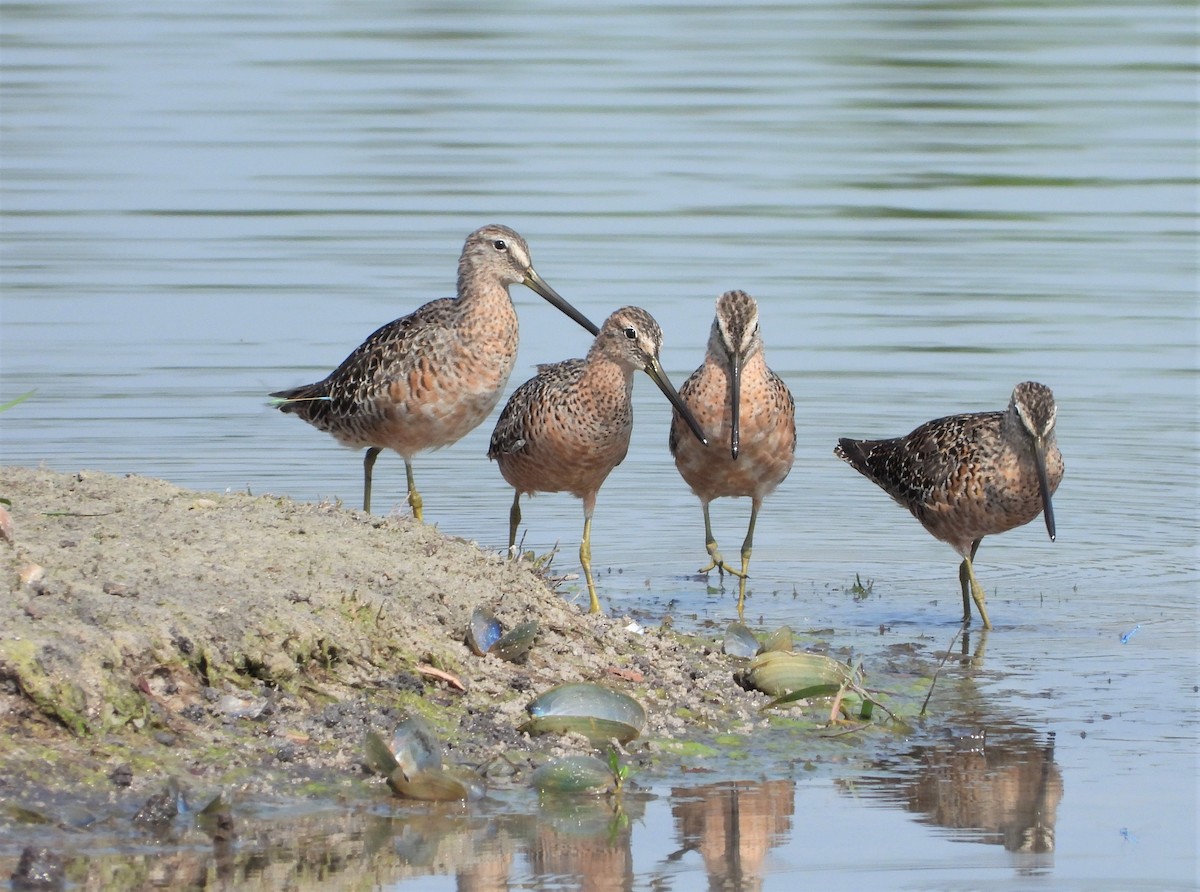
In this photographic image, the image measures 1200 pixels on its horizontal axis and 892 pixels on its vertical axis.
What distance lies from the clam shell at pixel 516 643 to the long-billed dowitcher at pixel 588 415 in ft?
6.65

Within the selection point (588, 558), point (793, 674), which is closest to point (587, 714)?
point (793, 674)

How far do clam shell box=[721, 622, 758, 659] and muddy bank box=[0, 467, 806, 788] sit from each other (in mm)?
105

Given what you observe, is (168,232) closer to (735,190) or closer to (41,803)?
(735,190)

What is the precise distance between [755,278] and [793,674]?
8.43 meters

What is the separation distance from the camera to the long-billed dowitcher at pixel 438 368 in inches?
377

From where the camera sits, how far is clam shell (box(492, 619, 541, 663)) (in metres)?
6.90

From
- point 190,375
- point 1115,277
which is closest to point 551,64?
point 1115,277

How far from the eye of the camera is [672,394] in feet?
30.9

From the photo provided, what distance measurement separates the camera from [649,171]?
752 inches

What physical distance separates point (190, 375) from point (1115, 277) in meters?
6.88

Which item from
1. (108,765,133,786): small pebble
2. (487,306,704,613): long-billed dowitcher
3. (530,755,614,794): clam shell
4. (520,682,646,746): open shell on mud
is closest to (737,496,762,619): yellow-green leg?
(487,306,704,613): long-billed dowitcher

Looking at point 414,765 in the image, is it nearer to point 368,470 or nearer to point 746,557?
point 746,557

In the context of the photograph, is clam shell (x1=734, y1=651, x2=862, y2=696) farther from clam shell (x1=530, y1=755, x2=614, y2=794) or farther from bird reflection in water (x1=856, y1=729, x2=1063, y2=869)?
clam shell (x1=530, y1=755, x2=614, y2=794)

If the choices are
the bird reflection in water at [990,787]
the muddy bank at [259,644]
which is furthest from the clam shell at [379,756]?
the bird reflection in water at [990,787]
